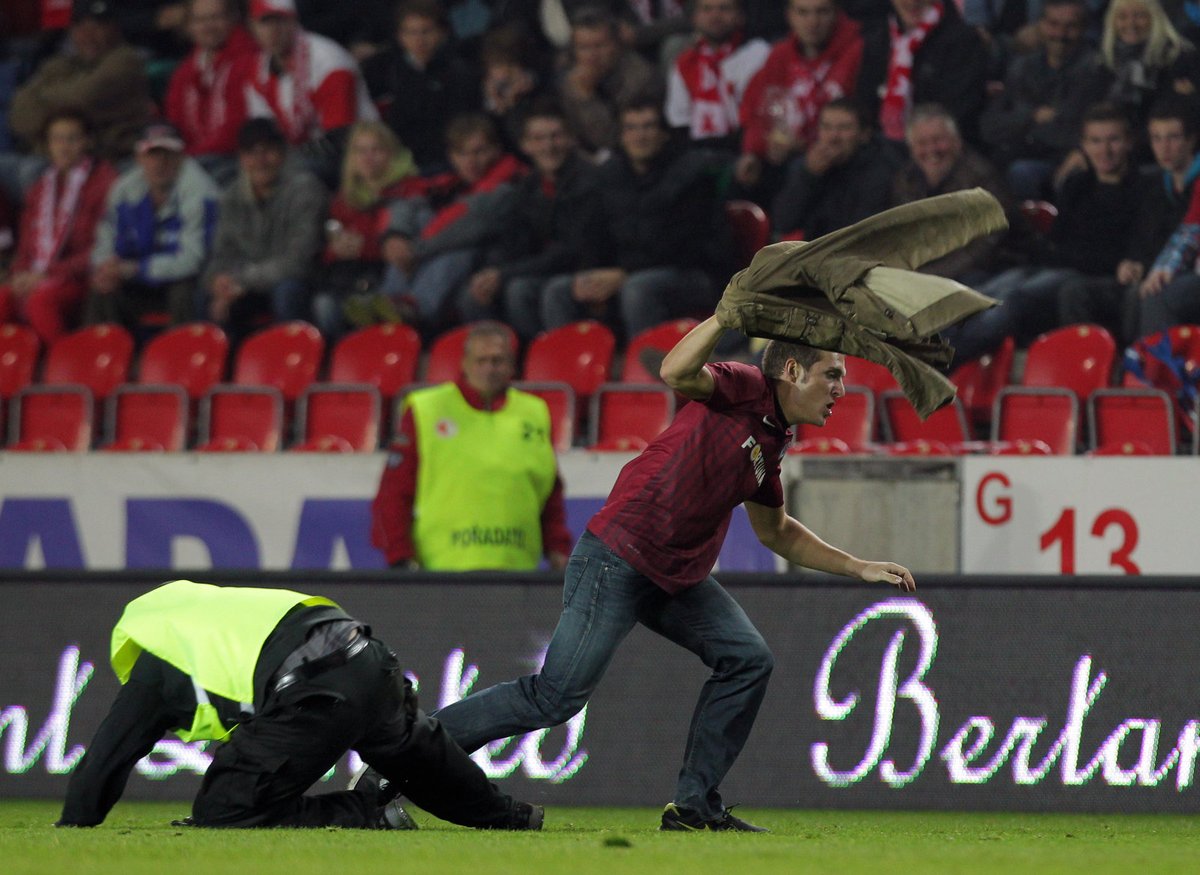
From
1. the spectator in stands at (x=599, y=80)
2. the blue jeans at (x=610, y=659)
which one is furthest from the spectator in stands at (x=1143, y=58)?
the blue jeans at (x=610, y=659)

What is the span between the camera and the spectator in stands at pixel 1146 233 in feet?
33.7

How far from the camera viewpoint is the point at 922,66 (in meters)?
11.2

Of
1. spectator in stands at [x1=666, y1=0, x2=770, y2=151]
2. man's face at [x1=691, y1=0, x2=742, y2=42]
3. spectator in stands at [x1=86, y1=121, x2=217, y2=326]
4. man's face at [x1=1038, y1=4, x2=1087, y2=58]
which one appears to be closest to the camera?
man's face at [x1=1038, y1=4, x2=1087, y2=58]

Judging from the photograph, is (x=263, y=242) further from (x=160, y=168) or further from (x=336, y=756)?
(x=336, y=756)

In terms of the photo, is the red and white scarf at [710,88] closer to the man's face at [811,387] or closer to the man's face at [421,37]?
the man's face at [421,37]

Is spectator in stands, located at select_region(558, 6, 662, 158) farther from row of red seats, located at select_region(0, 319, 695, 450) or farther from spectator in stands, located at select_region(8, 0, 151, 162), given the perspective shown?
spectator in stands, located at select_region(8, 0, 151, 162)

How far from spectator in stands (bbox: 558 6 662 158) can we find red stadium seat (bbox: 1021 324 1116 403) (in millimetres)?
3015

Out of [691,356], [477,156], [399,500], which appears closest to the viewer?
[691,356]

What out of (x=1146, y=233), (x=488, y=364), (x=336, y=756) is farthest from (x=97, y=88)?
(x=336, y=756)

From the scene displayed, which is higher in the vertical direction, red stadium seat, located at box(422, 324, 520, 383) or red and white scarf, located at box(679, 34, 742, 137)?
red and white scarf, located at box(679, 34, 742, 137)

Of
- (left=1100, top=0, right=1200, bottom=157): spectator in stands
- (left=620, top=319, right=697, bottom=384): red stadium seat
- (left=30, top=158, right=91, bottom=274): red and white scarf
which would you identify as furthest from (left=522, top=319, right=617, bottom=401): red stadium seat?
(left=30, top=158, right=91, bottom=274): red and white scarf

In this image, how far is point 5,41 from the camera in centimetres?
1379

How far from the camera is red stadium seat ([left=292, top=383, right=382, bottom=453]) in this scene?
1037 cm

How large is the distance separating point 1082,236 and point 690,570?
6003mm
